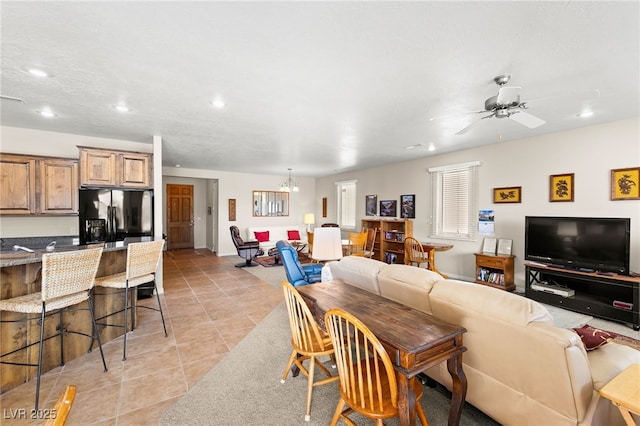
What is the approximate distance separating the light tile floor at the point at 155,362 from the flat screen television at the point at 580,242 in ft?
13.5

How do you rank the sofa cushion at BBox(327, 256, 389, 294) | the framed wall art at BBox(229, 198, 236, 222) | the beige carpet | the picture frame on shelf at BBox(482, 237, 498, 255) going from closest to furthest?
the beige carpet
the sofa cushion at BBox(327, 256, 389, 294)
the picture frame on shelf at BBox(482, 237, 498, 255)
the framed wall art at BBox(229, 198, 236, 222)

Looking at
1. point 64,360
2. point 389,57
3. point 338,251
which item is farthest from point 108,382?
point 389,57

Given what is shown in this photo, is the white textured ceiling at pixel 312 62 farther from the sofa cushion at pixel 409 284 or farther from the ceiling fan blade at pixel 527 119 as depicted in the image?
the sofa cushion at pixel 409 284

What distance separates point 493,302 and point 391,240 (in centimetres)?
502

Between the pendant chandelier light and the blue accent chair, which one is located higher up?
the pendant chandelier light

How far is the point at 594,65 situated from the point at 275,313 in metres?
4.20

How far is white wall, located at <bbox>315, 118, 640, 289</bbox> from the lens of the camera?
11.8ft

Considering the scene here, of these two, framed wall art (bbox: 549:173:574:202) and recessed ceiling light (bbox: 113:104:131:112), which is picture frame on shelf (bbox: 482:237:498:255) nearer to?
framed wall art (bbox: 549:173:574:202)

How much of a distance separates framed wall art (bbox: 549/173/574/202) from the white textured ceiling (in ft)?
2.42

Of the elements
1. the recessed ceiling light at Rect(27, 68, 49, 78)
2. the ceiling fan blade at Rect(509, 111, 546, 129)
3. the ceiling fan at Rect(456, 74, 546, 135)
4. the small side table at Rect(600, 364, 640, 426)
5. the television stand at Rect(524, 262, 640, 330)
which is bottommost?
the television stand at Rect(524, 262, 640, 330)

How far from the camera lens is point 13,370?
7.11ft

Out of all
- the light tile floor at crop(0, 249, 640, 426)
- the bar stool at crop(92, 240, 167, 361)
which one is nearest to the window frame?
the light tile floor at crop(0, 249, 640, 426)

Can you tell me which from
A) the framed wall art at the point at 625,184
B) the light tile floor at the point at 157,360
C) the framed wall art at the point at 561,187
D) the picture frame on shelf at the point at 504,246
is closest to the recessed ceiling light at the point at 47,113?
the light tile floor at the point at 157,360

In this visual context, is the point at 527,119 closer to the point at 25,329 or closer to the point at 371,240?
the point at 371,240
